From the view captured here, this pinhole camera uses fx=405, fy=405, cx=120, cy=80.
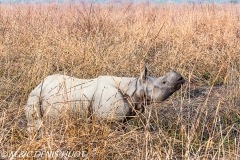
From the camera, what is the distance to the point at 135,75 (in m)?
4.69

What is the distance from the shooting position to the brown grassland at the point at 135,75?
8.75ft

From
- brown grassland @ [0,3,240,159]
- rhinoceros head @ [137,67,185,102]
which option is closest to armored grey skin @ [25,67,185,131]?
rhinoceros head @ [137,67,185,102]

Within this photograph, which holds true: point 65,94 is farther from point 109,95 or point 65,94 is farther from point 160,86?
point 160,86

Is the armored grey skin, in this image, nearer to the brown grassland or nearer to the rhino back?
the rhino back

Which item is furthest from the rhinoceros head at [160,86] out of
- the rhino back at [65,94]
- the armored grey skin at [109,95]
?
the rhino back at [65,94]

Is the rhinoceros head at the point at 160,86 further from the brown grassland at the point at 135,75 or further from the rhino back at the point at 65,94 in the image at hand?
the rhino back at the point at 65,94

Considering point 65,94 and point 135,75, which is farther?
point 135,75

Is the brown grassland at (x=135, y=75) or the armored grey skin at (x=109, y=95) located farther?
the armored grey skin at (x=109, y=95)

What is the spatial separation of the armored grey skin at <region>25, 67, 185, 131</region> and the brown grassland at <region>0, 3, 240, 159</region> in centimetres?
11

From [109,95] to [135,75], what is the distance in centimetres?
151

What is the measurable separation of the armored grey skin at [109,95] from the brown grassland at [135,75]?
11 cm

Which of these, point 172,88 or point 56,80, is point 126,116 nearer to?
Answer: point 172,88

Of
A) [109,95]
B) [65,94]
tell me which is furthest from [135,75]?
[65,94]

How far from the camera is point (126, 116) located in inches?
120
